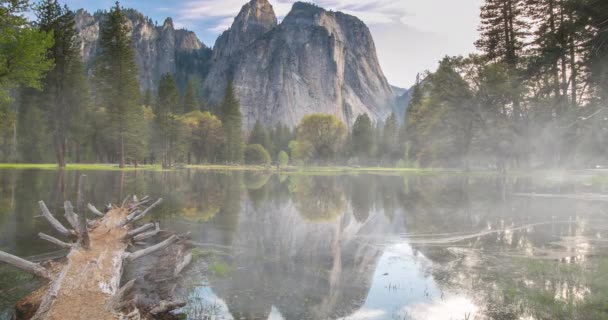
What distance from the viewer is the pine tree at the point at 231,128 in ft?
327

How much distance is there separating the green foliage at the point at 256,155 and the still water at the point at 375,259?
87.6 m

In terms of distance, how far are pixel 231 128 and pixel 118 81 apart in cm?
4314

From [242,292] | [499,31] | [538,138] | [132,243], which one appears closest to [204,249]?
[132,243]

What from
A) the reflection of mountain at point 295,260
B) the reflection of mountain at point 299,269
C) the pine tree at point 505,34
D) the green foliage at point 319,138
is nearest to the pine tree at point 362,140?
the green foliage at point 319,138

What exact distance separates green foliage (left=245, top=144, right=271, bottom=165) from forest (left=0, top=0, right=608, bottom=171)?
506 inches

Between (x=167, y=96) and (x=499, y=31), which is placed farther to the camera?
(x=167, y=96)

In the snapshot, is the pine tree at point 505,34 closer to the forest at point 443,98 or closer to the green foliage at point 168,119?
the forest at point 443,98

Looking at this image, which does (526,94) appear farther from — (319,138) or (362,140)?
(362,140)

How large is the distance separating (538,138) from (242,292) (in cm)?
3337

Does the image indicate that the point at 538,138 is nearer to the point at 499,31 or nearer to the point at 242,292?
the point at 499,31

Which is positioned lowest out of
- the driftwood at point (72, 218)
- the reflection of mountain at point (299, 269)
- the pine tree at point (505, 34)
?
the reflection of mountain at point (299, 269)

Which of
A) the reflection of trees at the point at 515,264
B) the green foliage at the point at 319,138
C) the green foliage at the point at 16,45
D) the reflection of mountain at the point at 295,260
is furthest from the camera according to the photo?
the green foliage at the point at 319,138

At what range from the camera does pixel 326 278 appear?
33.6ft

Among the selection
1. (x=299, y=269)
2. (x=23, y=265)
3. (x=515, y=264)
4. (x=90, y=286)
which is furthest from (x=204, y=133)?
(x=90, y=286)
